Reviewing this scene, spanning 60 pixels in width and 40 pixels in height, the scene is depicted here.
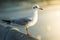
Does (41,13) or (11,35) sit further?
(41,13)

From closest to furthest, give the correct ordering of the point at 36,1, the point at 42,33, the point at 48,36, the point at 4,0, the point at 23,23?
the point at 23,23
the point at 48,36
the point at 42,33
the point at 4,0
the point at 36,1

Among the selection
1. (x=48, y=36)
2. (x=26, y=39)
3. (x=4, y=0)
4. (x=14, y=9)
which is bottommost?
(x=48, y=36)

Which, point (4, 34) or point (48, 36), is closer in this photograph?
point (4, 34)

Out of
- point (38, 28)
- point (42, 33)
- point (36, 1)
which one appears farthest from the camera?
point (36, 1)

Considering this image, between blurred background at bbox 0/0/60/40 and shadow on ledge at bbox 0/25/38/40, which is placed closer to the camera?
shadow on ledge at bbox 0/25/38/40

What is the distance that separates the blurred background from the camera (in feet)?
5.99

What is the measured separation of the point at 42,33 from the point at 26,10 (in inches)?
39.6

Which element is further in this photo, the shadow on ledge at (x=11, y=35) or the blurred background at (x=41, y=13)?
the blurred background at (x=41, y=13)

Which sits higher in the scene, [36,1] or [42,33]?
[36,1]

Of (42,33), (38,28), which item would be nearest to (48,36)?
(42,33)

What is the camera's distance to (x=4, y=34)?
78 centimetres

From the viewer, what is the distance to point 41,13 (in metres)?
2.56

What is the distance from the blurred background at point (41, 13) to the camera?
5.99ft

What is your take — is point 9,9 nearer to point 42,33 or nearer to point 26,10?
point 26,10
